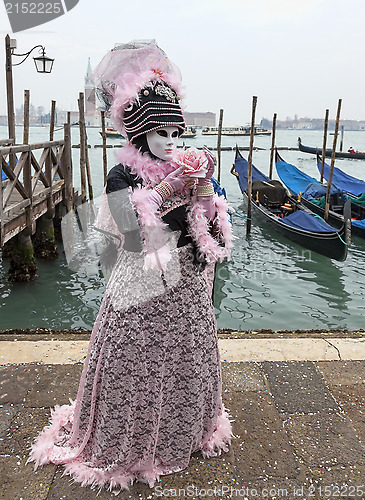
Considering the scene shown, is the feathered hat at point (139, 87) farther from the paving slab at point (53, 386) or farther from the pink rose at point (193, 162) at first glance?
the paving slab at point (53, 386)

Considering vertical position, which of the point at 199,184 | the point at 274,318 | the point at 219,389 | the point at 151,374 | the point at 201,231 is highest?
the point at 199,184

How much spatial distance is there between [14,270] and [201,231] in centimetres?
617

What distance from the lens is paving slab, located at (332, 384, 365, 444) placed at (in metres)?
2.12

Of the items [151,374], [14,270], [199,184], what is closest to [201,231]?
[199,184]

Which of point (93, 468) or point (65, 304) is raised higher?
point (93, 468)

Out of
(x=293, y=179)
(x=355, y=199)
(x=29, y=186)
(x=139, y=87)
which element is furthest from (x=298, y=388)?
(x=293, y=179)

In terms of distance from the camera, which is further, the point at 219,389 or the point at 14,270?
the point at 14,270

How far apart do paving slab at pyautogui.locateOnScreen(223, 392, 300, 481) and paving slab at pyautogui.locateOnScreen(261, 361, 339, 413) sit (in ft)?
0.29

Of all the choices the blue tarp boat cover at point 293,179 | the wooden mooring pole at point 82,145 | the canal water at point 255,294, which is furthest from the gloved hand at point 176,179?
the blue tarp boat cover at point 293,179

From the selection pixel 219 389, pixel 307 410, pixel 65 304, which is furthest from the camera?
pixel 65 304

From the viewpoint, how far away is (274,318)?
21.0 ft

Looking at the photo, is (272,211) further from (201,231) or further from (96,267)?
(201,231)

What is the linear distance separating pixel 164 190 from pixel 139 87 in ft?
1.34

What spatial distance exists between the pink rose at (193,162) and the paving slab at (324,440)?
1.34 m
